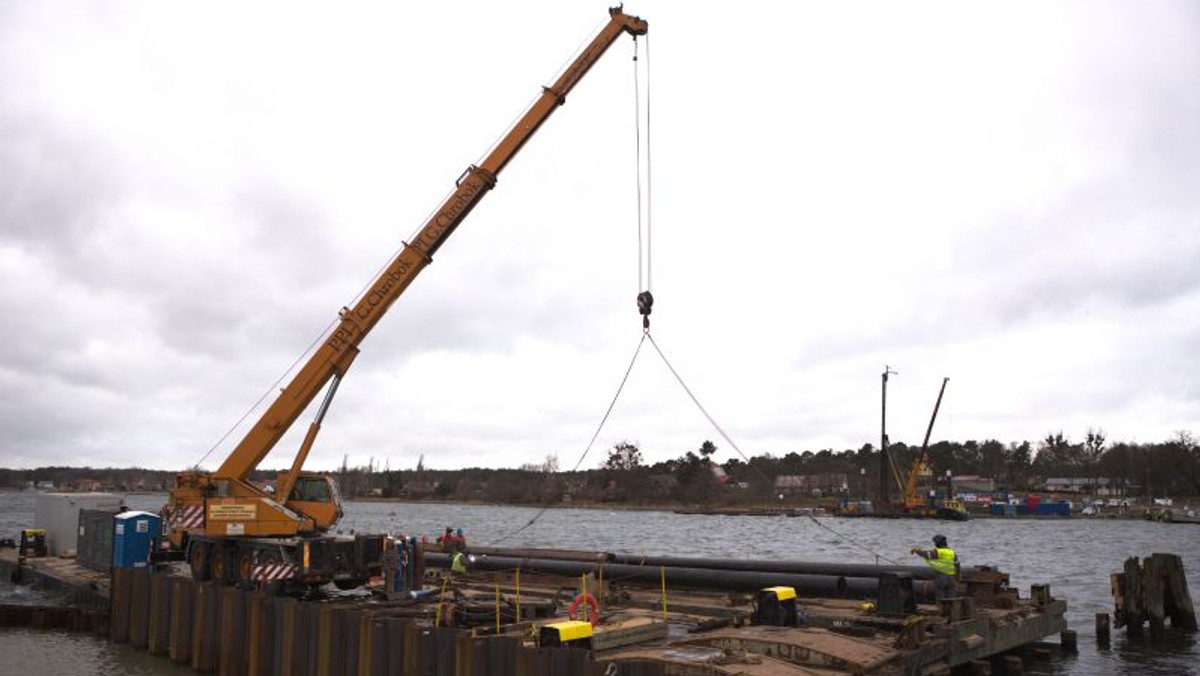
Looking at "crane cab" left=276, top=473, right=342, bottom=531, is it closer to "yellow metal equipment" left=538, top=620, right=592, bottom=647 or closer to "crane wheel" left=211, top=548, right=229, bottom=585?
"crane wheel" left=211, top=548, right=229, bottom=585

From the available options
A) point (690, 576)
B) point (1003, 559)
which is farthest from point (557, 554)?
point (1003, 559)

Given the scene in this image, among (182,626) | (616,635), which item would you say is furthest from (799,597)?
(182,626)

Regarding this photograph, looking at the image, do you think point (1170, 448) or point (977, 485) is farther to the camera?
point (977, 485)

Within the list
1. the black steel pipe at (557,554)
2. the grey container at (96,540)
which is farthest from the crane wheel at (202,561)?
the black steel pipe at (557,554)

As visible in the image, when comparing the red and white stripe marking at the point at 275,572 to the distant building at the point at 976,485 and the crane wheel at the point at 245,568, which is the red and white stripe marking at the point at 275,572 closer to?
the crane wheel at the point at 245,568

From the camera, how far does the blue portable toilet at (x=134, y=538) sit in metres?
24.0

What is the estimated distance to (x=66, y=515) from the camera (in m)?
35.1

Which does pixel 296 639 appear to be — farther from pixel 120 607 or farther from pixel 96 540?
pixel 96 540

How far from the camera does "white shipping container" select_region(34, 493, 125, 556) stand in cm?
3431

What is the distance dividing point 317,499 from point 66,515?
1822 centimetres

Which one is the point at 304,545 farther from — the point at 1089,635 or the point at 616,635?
the point at 1089,635

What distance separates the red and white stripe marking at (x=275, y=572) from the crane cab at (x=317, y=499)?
7.47 feet

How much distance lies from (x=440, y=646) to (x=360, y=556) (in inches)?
318

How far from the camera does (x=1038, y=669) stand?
21.5 meters
